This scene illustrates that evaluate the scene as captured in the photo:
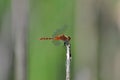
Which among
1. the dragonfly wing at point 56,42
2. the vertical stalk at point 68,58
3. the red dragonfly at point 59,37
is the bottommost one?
the vertical stalk at point 68,58

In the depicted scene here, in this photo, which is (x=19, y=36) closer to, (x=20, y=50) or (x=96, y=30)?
(x=20, y=50)

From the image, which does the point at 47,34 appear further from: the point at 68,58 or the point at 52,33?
the point at 68,58

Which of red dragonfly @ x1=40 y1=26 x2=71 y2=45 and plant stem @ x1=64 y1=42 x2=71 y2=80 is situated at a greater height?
red dragonfly @ x1=40 y1=26 x2=71 y2=45

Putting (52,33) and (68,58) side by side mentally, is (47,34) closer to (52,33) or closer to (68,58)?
(52,33)

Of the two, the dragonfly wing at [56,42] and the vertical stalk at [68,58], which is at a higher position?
the dragonfly wing at [56,42]

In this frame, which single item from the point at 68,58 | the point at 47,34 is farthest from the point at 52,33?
the point at 68,58

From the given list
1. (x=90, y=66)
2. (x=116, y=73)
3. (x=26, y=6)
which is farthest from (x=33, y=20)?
(x=116, y=73)

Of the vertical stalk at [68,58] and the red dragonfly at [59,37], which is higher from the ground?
the red dragonfly at [59,37]

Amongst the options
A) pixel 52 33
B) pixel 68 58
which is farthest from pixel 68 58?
pixel 52 33
